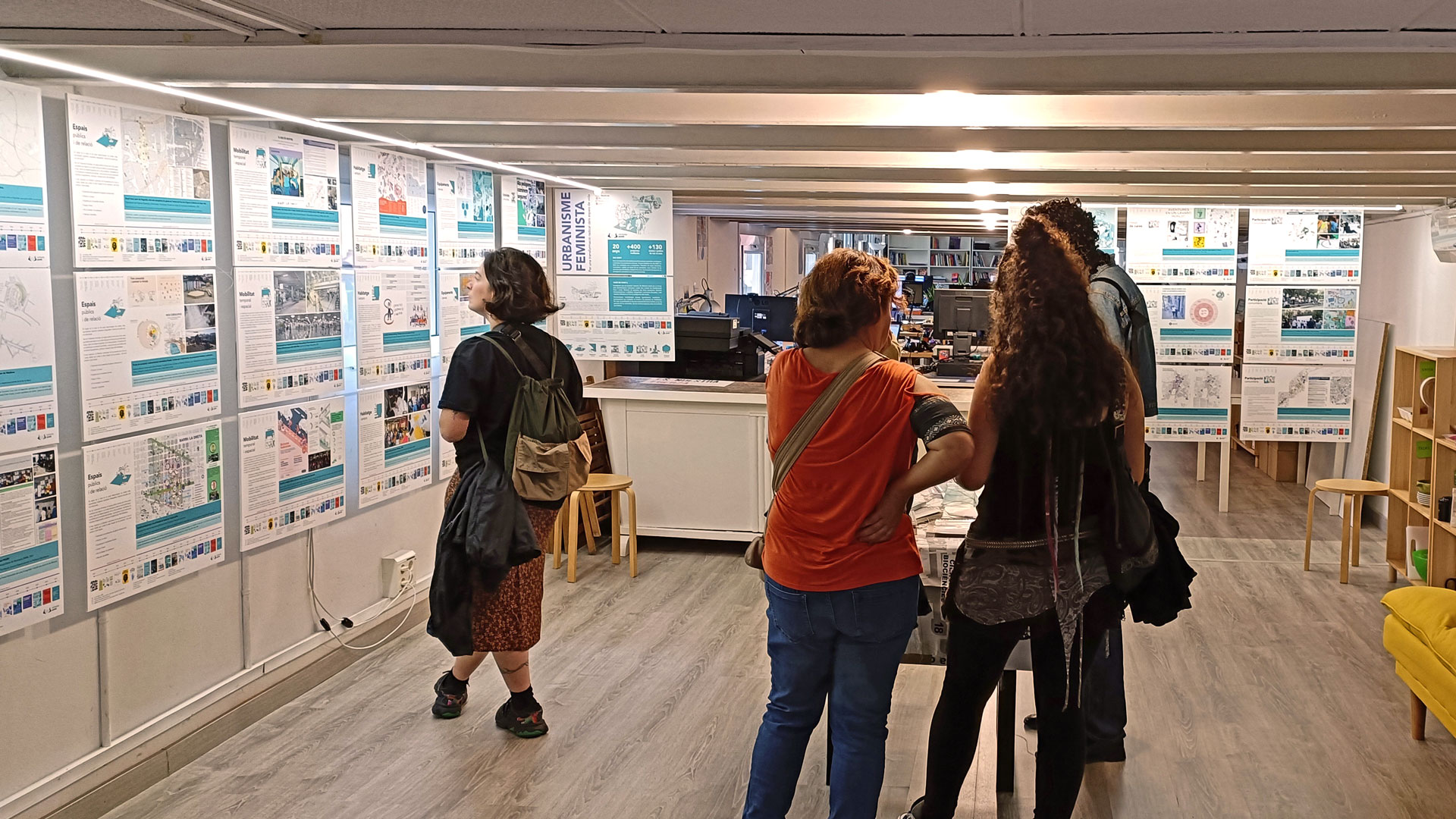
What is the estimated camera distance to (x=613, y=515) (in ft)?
20.8

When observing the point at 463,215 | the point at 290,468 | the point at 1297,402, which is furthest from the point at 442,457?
the point at 1297,402

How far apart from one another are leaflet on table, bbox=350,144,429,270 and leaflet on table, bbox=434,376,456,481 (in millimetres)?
591

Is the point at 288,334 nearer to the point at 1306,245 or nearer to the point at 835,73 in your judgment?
the point at 835,73

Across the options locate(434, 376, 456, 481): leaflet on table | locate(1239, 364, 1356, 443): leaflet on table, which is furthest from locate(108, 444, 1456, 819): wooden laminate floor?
locate(1239, 364, 1356, 443): leaflet on table

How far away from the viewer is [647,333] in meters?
6.78

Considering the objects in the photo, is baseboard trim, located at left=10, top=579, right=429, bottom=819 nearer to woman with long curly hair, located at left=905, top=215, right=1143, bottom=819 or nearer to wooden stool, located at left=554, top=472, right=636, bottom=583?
wooden stool, located at left=554, top=472, right=636, bottom=583

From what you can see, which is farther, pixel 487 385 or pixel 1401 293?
pixel 1401 293

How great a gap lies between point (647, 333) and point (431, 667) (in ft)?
8.70

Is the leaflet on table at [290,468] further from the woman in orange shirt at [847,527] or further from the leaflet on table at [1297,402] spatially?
the leaflet on table at [1297,402]

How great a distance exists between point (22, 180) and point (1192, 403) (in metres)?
6.85

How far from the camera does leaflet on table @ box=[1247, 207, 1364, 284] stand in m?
7.44

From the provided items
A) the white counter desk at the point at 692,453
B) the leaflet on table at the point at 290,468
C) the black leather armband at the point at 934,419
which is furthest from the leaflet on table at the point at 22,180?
the white counter desk at the point at 692,453

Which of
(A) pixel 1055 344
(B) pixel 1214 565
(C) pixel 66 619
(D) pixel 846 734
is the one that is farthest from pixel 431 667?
(B) pixel 1214 565

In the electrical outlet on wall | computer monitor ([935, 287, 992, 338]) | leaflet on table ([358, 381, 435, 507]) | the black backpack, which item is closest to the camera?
the black backpack
